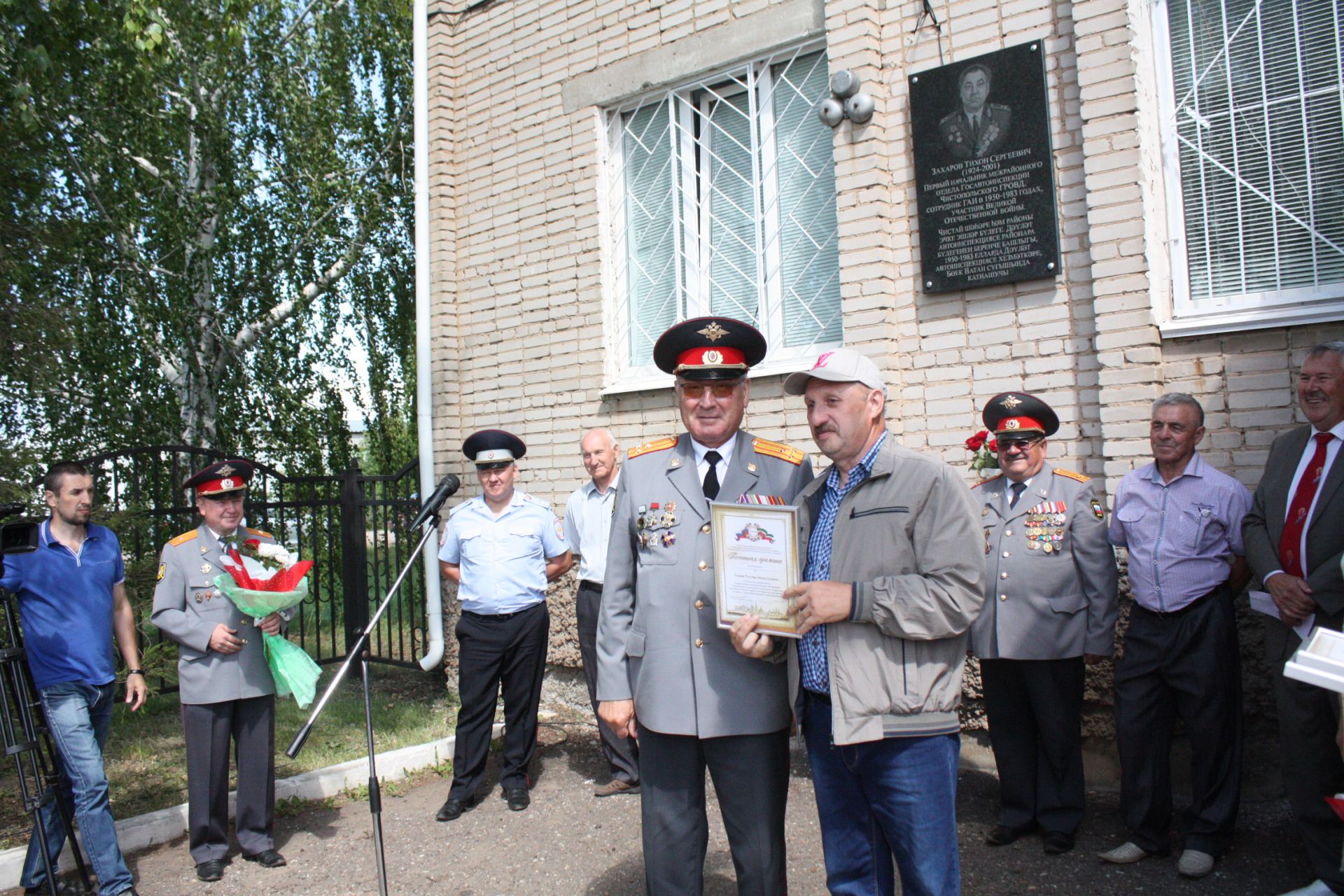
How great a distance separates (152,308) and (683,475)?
826 cm

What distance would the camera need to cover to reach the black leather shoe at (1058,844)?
4.18m

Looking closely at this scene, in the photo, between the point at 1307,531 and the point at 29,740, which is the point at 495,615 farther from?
the point at 1307,531

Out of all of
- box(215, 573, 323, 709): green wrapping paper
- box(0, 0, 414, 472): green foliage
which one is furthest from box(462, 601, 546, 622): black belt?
box(0, 0, 414, 472): green foliage

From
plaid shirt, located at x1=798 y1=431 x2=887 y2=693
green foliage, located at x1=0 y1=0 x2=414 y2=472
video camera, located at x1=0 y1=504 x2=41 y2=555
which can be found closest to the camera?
plaid shirt, located at x1=798 y1=431 x2=887 y2=693

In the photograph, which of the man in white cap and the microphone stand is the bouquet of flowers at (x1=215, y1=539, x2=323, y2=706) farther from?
the man in white cap

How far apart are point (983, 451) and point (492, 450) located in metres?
2.61

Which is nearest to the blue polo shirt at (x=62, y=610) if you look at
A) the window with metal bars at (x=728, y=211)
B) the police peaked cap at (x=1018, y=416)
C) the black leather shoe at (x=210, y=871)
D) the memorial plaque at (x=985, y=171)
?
the black leather shoe at (x=210, y=871)

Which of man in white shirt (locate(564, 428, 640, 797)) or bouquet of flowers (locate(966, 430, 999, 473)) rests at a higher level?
bouquet of flowers (locate(966, 430, 999, 473))

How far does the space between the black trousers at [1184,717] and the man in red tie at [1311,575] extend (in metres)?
0.22

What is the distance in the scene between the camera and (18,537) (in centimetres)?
392

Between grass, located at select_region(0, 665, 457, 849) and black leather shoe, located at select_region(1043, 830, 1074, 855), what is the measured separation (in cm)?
364

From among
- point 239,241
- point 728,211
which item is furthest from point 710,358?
point 239,241

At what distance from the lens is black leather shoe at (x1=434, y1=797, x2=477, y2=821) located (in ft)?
16.6

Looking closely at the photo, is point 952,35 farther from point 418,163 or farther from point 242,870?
point 242,870
